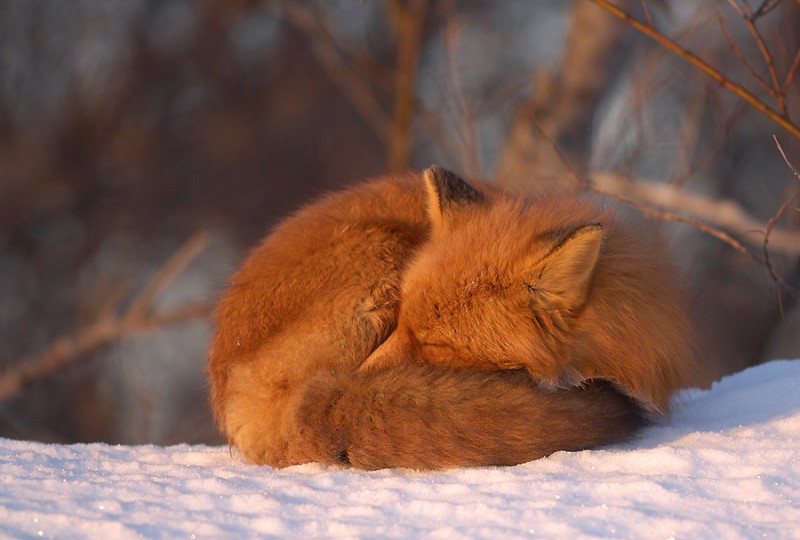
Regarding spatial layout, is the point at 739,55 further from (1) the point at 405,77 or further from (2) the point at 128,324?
(2) the point at 128,324

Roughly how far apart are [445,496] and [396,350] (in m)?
0.80

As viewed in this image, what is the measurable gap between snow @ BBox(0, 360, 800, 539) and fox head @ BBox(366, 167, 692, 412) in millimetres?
310

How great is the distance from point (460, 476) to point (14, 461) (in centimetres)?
159

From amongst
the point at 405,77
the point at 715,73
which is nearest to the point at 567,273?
the point at 715,73

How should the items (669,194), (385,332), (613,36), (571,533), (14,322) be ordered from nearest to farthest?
(571,533) → (385,332) → (669,194) → (613,36) → (14,322)

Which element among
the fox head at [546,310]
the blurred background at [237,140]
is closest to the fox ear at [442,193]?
the fox head at [546,310]

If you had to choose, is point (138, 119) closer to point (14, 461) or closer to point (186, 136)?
point (186, 136)

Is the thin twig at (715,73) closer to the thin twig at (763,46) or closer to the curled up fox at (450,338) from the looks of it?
the thin twig at (763,46)

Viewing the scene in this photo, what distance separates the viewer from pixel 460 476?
2.94m

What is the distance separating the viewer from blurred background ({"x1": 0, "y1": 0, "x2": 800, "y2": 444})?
8.45m

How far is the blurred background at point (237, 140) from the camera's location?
27.7 feet

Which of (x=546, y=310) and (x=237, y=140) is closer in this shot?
(x=546, y=310)

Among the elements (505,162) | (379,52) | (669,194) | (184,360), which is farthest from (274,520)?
(379,52)

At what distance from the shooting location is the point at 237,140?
51.4 feet
